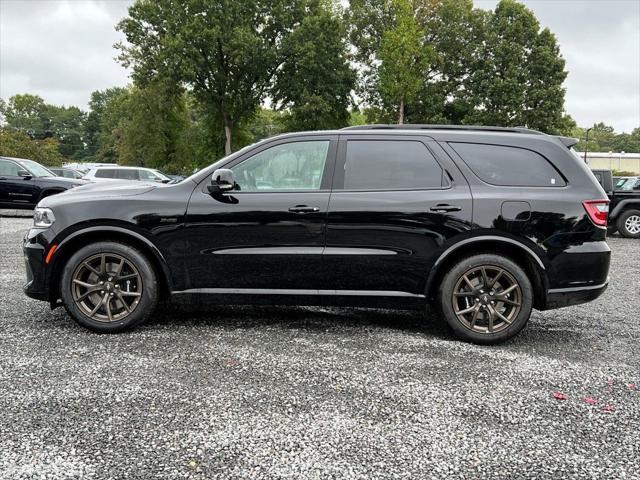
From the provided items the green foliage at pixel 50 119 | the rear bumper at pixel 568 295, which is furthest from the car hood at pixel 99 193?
the green foliage at pixel 50 119

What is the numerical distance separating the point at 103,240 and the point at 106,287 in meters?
0.40

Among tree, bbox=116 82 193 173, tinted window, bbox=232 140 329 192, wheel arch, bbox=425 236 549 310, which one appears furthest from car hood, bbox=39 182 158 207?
tree, bbox=116 82 193 173

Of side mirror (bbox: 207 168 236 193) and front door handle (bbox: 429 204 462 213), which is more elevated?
side mirror (bbox: 207 168 236 193)

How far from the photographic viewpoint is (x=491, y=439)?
2773 millimetres

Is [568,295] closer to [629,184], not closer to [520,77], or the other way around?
[629,184]

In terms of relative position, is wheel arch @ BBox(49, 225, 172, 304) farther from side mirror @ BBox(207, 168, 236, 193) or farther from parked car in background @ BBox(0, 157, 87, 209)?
parked car in background @ BBox(0, 157, 87, 209)

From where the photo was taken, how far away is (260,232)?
4.36 metres

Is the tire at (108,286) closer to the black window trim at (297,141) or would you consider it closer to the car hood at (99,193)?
the car hood at (99,193)

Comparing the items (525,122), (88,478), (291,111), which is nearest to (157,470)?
(88,478)

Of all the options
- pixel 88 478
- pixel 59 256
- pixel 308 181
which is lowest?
pixel 88 478

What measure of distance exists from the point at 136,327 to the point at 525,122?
35.3m

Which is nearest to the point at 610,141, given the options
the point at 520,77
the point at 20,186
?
the point at 520,77

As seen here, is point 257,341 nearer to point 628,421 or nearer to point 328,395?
point 328,395

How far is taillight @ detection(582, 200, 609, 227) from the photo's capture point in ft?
13.9
